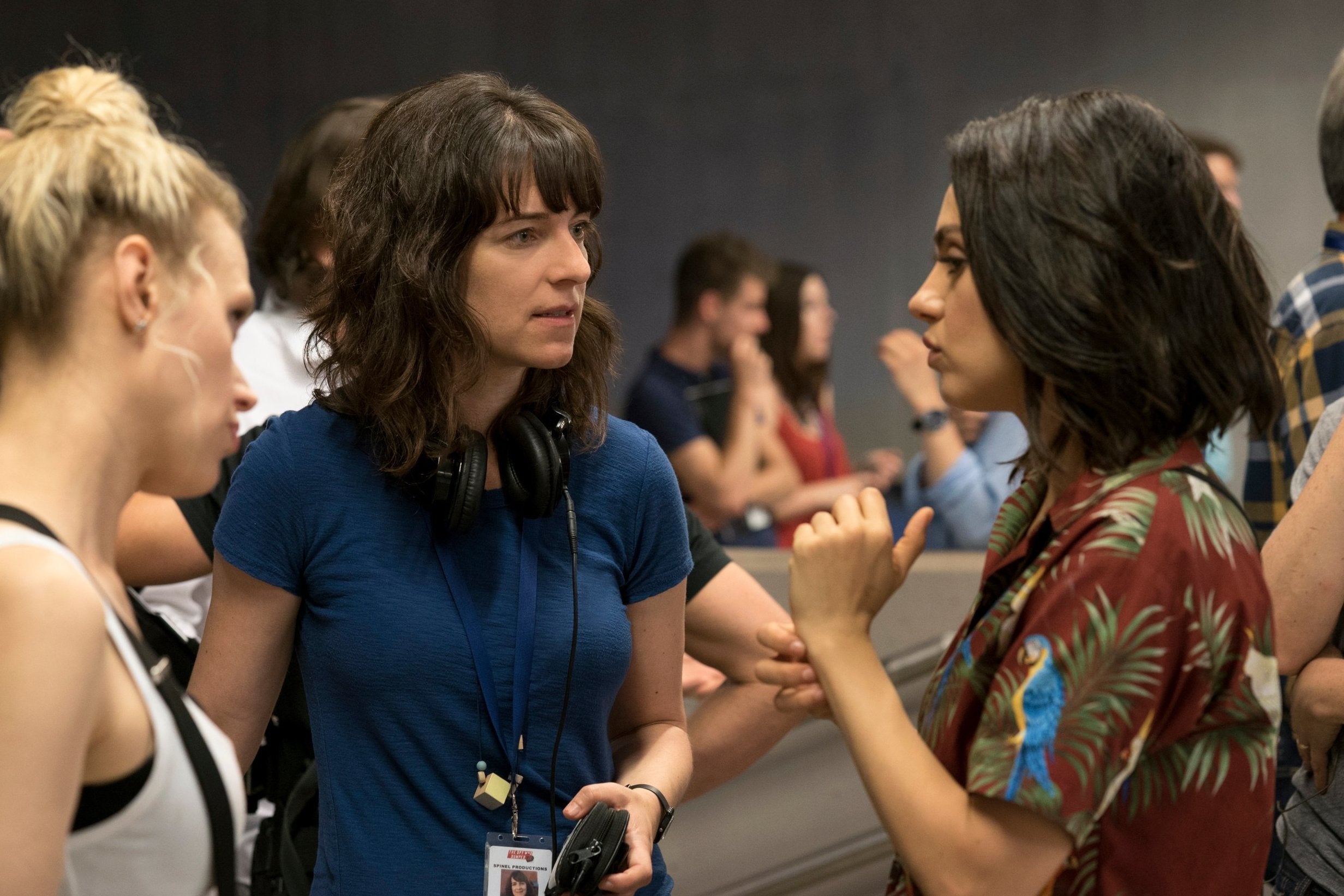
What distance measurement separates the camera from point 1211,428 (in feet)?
3.82

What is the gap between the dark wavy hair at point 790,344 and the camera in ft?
Answer: 16.3

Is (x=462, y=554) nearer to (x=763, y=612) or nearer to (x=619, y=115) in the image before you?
(x=763, y=612)

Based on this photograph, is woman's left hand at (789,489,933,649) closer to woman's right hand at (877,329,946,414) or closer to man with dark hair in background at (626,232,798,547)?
woman's right hand at (877,329,946,414)

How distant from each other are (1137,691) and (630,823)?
67 cm

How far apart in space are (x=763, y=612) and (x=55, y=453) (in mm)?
1163

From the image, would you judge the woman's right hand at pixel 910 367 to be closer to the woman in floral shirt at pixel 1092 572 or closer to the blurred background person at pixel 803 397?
the blurred background person at pixel 803 397

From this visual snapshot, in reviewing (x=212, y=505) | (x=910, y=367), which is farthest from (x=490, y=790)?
(x=910, y=367)

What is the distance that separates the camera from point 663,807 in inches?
62.8

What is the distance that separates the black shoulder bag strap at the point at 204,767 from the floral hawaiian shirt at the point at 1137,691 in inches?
23.4

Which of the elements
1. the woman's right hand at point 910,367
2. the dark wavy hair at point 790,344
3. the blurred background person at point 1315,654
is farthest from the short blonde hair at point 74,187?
the dark wavy hair at point 790,344

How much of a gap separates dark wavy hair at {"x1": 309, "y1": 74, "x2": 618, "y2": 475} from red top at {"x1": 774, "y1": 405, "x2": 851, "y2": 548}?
3.26 metres

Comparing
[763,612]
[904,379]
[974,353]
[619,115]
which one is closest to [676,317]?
[904,379]

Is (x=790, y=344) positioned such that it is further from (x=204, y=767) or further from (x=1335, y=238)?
(x=204, y=767)

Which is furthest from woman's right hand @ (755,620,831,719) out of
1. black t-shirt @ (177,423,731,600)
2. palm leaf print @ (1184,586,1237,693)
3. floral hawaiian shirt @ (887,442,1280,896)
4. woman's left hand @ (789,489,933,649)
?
black t-shirt @ (177,423,731,600)
